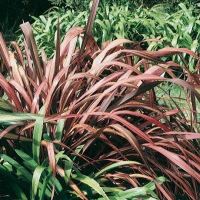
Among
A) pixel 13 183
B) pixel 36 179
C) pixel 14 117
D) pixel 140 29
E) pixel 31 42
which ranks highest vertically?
pixel 31 42

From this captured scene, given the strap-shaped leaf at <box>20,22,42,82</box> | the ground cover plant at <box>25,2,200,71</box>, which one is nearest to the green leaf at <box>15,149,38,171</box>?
the strap-shaped leaf at <box>20,22,42,82</box>

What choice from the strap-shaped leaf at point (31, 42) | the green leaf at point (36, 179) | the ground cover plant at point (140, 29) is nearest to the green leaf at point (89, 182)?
the green leaf at point (36, 179)

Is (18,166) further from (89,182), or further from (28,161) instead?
(89,182)

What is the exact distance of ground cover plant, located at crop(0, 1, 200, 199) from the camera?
207cm

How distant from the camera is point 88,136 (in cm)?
219

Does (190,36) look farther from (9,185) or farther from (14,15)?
(14,15)

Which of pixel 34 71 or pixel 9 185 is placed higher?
pixel 34 71

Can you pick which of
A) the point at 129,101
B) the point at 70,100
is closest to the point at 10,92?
the point at 70,100

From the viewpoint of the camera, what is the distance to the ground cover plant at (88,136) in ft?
6.79

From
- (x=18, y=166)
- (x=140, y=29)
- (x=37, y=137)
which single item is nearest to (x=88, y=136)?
(x=37, y=137)

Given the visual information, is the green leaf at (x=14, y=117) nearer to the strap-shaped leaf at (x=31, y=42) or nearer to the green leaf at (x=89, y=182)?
the green leaf at (x=89, y=182)

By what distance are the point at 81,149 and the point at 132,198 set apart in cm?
37

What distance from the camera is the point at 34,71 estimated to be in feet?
8.64

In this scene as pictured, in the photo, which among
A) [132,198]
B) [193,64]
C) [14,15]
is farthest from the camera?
[14,15]
